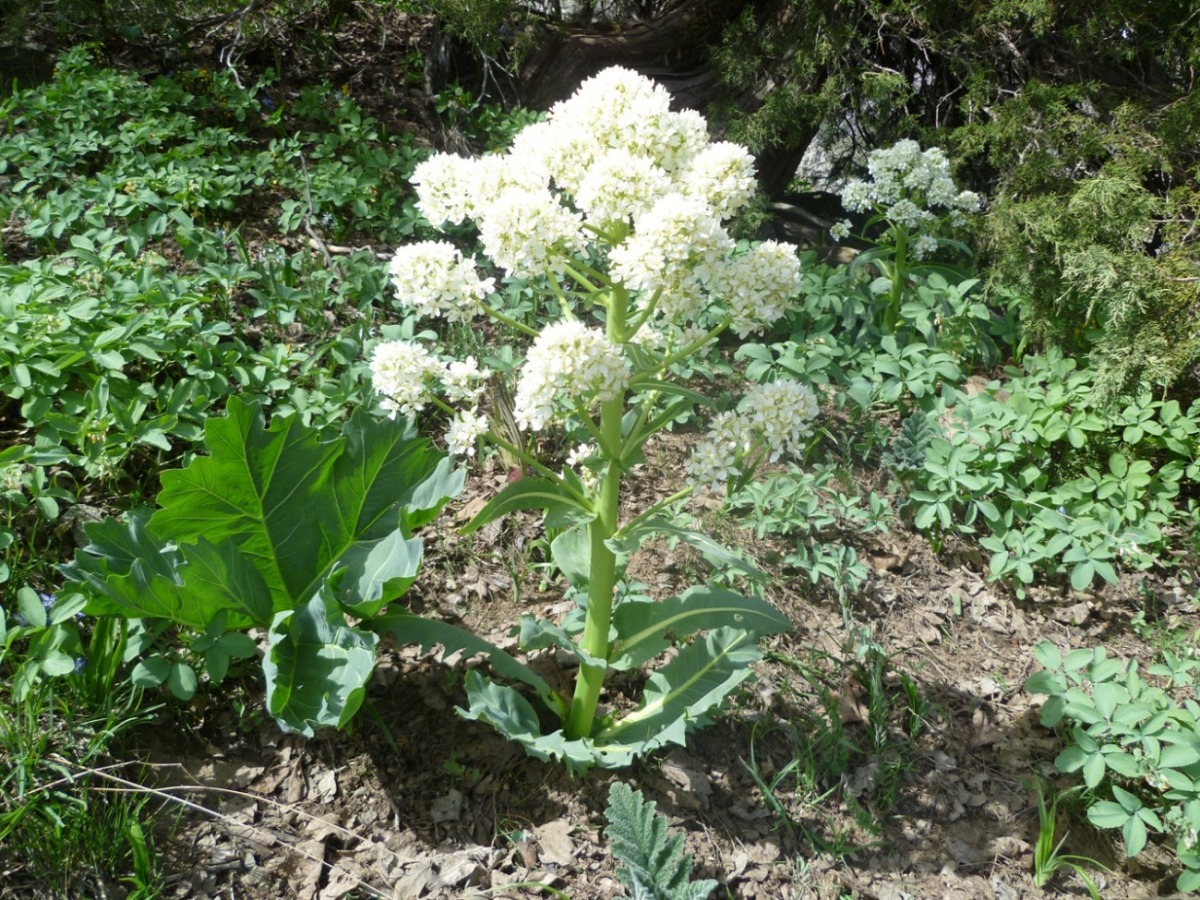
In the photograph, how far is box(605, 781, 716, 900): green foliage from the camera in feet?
6.08

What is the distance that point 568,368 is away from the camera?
1.79 meters

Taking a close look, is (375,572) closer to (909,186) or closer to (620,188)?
(620,188)

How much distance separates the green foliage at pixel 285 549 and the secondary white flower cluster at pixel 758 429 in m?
0.63

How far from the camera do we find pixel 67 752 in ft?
6.79

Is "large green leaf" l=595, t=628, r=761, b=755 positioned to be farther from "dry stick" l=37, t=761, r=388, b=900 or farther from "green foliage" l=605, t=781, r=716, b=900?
"dry stick" l=37, t=761, r=388, b=900

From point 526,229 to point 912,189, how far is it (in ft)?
8.71

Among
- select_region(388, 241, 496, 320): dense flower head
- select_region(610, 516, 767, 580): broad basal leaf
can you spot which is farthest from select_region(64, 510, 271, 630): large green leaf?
select_region(610, 516, 767, 580): broad basal leaf

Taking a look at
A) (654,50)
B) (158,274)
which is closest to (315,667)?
(158,274)

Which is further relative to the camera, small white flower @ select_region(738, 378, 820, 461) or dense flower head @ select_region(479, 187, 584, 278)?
small white flower @ select_region(738, 378, 820, 461)

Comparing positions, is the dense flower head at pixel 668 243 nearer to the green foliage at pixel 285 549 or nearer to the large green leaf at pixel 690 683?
the green foliage at pixel 285 549

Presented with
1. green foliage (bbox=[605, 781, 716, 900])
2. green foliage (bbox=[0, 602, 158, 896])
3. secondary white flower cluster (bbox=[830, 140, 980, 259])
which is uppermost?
secondary white flower cluster (bbox=[830, 140, 980, 259])

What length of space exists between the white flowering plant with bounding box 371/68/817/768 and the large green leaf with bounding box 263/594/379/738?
205mm

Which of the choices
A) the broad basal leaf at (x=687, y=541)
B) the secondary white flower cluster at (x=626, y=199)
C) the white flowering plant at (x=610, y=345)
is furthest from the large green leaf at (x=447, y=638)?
the secondary white flower cluster at (x=626, y=199)

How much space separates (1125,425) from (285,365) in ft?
9.72
